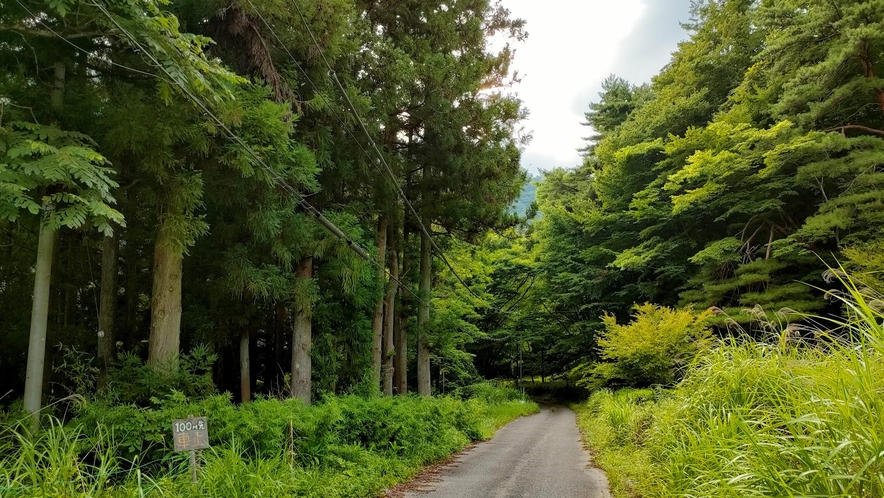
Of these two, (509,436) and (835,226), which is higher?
(835,226)

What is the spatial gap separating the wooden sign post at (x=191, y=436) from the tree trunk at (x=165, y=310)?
79.8 inches

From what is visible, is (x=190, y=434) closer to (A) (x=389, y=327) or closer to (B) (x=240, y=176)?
(B) (x=240, y=176)

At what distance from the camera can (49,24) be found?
5074mm

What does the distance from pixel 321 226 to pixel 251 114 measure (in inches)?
131

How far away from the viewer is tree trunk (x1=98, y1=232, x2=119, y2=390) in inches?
284

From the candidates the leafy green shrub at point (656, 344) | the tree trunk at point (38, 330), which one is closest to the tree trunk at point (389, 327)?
the leafy green shrub at point (656, 344)

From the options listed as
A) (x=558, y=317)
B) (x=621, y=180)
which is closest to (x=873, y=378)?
(x=621, y=180)

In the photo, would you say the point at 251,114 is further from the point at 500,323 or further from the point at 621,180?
the point at 500,323

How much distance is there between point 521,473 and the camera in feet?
24.6

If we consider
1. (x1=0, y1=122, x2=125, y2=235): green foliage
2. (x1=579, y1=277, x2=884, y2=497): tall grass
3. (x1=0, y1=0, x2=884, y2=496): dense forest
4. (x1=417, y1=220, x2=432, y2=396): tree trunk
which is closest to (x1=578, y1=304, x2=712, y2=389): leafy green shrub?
(x1=0, y1=0, x2=884, y2=496): dense forest

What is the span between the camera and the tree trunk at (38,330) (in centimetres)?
488

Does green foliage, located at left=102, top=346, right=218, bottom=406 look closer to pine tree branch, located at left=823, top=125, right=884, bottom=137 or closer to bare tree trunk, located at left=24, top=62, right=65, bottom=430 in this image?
bare tree trunk, located at left=24, top=62, right=65, bottom=430

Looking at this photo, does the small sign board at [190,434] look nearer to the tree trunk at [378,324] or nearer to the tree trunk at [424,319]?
the tree trunk at [378,324]

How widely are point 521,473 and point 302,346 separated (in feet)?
16.1
